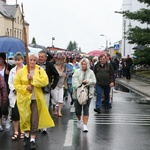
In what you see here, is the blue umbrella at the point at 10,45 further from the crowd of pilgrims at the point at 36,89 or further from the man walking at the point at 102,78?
the man walking at the point at 102,78

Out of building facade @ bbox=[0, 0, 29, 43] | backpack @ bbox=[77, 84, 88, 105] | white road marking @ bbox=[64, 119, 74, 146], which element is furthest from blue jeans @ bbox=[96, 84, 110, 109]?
building facade @ bbox=[0, 0, 29, 43]

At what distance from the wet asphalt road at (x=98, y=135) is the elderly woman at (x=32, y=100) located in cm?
42

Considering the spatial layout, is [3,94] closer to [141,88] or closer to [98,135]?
[98,135]

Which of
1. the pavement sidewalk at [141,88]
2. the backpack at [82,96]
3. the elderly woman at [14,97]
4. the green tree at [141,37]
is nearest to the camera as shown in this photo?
the elderly woman at [14,97]

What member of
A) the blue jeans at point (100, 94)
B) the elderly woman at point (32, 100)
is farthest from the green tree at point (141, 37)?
the elderly woman at point (32, 100)

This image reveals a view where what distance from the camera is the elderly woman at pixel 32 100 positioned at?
287 inches

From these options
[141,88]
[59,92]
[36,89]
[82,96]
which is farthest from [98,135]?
[141,88]

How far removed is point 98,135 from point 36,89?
203cm

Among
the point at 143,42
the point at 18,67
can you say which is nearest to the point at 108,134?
the point at 18,67

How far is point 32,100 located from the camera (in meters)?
7.37

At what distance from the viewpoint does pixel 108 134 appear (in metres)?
8.81

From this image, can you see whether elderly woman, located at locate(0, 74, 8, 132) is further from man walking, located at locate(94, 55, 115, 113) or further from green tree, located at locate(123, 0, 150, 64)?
green tree, located at locate(123, 0, 150, 64)

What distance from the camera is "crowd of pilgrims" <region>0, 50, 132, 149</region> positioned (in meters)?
7.35

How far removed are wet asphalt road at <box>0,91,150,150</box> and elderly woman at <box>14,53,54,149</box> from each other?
0.42 meters
